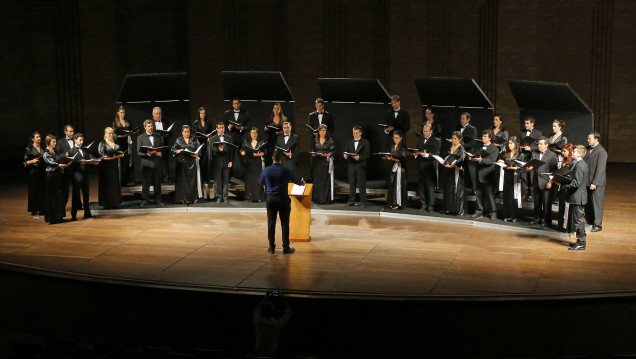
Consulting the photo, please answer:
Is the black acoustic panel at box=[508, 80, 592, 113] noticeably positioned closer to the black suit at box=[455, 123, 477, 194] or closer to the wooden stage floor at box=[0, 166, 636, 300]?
the black suit at box=[455, 123, 477, 194]

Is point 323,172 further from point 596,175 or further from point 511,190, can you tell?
point 596,175

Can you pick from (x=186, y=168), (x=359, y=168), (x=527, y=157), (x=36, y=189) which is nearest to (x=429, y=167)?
(x=359, y=168)

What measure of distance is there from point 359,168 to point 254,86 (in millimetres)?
2851

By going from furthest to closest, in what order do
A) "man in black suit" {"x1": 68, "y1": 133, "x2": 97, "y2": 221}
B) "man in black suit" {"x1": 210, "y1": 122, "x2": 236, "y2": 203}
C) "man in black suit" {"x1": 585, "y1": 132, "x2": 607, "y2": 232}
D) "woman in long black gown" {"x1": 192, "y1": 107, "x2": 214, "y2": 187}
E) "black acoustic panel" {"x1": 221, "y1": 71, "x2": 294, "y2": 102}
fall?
"black acoustic panel" {"x1": 221, "y1": 71, "x2": 294, "y2": 102} → "woman in long black gown" {"x1": 192, "y1": 107, "x2": 214, "y2": 187} → "man in black suit" {"x1": 210, "y1": 122, "x2": 236, "y2": 203} → "man in black suit" {"x1": 68, "y1": 133, "x2": 97, "y2": 221} → "man in black suit" {"x1": 585, "y1": 132, "x2": 607, "y2": 232}

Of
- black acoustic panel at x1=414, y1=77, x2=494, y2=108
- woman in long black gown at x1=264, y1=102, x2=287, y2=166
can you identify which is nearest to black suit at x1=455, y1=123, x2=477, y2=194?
black acoustic panel at x1=414, y1=77, x2=494, y2=108

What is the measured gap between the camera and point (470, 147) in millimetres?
13844

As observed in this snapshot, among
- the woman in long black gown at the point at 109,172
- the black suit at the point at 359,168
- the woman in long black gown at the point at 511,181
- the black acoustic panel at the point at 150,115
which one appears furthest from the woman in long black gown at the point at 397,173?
the woman in long black gown at the point at 109,172

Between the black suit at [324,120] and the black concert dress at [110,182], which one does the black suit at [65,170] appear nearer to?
the black concert dress at [110,182]

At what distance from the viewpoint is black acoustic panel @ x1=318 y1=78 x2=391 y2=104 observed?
1459 centimetres

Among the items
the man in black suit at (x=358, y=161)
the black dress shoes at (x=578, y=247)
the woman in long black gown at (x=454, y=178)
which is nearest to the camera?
the black dress shoes at (x=578, y=247)

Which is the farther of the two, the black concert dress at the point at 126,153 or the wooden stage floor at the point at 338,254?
the black concert dress at the point at 126,153

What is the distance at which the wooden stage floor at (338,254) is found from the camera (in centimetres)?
962

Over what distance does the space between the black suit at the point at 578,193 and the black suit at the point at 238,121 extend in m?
6.24

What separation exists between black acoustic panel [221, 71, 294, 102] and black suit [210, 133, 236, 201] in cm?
143
